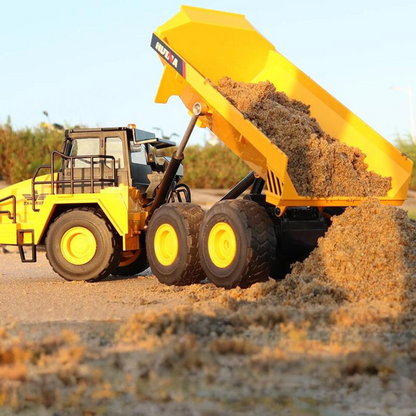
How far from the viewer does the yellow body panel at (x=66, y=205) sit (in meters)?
10.4

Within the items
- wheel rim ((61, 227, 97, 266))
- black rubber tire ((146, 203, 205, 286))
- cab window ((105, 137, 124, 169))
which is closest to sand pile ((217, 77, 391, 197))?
black rubber tire ((146, 203, 205, 286))

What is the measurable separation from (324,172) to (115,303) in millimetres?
2956

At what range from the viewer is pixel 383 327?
6.39m

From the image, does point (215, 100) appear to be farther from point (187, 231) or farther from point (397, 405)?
point (397, 405)

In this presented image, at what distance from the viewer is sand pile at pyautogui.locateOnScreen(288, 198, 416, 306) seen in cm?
811

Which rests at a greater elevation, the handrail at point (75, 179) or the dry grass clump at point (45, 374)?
the handrail at point (75, 179)

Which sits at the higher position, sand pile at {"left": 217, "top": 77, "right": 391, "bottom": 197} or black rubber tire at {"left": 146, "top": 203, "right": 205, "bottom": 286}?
sand pile at {"left": 217, "top": 77, "right": 391, "bottom": 197}

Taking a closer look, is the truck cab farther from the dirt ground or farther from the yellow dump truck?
the dirt ground

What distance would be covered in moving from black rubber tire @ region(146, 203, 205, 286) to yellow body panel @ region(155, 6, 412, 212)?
1.06 metres

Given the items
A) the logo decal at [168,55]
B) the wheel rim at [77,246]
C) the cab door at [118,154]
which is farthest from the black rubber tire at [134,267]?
the logo decal at [168,55]

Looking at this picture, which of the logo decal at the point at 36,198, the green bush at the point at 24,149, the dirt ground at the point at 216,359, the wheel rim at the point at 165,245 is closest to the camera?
the dirt ground at the point at 216,359

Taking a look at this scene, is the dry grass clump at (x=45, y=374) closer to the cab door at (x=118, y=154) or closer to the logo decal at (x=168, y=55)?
the logo decal at (x=168, y=55)

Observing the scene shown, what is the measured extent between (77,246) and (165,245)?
1.41 metres

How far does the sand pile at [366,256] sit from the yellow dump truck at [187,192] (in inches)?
14.4
